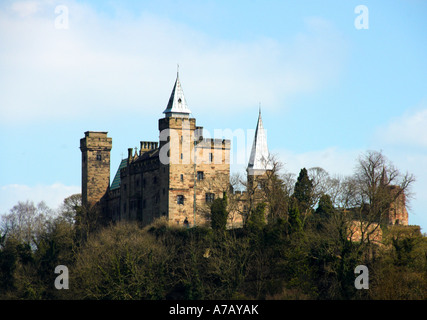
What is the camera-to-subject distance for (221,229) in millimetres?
88312

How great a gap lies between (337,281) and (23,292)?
30.0 meters

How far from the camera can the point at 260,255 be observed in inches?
3260

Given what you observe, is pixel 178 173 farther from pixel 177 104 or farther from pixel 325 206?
pixel 325 206

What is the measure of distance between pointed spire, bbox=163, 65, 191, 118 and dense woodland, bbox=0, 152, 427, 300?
40.2ft

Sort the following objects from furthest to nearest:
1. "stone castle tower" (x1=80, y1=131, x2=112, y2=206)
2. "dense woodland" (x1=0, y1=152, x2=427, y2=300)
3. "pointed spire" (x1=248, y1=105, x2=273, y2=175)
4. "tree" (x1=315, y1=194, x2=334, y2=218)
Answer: "stone castle tower" (x1=80, y1=131, x2=112, y2=206) < "pointed spire" (x1=248, y1=105, x2=273, y2=175) < "tree" (x1=315, y1=194, x2=334, y2=218) < "dense woodland" (x1=0, y1=152, x2=427, y2=300)

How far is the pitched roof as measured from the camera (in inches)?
4077

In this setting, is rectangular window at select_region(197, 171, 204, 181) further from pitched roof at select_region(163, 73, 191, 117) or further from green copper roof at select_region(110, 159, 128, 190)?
green copper roof at select_region(110, 159, 128, 190)

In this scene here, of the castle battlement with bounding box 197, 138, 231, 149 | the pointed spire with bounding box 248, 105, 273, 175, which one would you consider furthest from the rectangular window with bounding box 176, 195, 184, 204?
the pointed spire with bounding box 248, 105, 273, 175

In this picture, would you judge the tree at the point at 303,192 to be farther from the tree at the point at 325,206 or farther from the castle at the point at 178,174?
the castle at the point at 178,174

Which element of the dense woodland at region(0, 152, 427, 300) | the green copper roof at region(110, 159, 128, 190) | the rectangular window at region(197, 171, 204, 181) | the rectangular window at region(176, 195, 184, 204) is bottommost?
the dense woodland at region(0, 152, 427, 300)

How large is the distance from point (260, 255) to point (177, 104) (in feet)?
86.3

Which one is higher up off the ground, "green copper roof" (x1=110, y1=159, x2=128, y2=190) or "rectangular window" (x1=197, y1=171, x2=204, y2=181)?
"green copper roof" (x1=110, y1=159, x2=128, y2=190)
